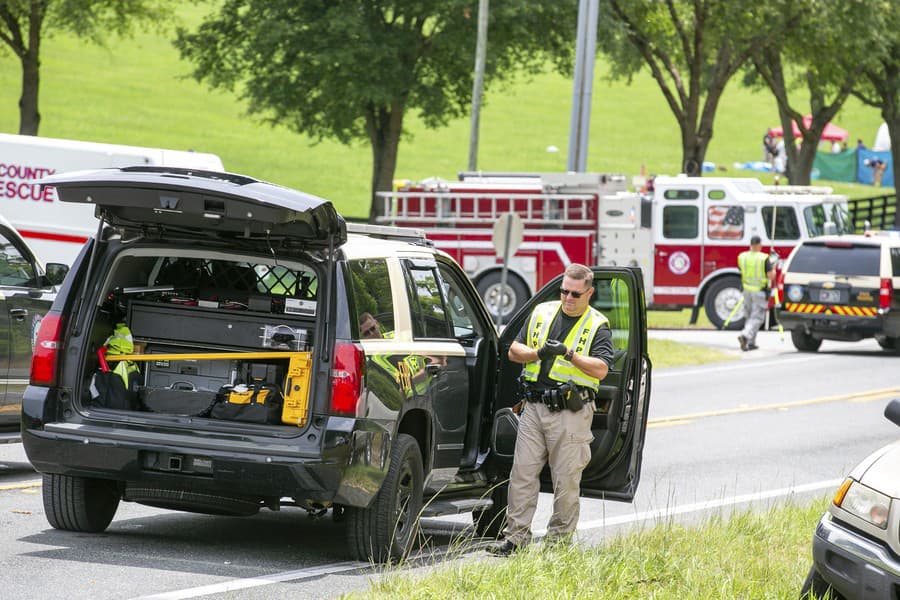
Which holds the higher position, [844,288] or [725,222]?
[725,222]

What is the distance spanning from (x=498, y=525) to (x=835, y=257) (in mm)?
15722

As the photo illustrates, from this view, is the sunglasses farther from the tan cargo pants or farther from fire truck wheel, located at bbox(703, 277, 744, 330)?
fire truck wheel, located at bbox(703, 277, 744, 330)

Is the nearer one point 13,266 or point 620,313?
point 620,313

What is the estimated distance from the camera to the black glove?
7.89m

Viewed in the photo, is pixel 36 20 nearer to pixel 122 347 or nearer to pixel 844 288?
pixel 844 288

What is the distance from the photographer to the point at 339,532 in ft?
29.1

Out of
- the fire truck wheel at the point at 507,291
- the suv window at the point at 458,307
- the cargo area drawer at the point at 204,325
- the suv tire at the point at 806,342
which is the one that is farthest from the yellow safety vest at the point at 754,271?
the cargo area drawer at the point at 204,325

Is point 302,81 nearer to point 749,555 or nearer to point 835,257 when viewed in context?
point 835,257

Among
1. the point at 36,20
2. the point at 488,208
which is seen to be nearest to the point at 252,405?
the point at 488,208

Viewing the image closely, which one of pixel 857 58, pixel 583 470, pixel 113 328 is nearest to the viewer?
pixel 113 328

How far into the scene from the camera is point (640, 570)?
23.8ft

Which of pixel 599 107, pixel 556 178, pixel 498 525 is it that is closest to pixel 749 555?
pixel 498 525

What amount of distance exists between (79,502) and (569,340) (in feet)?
8.95

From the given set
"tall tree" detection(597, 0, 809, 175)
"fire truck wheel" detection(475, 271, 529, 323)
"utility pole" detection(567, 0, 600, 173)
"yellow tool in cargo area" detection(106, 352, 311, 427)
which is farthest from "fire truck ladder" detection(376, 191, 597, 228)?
"yellow tool in cargo area" detection(106, 352, 311, 427)
